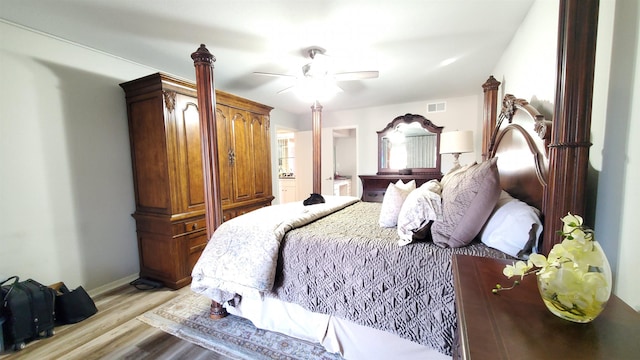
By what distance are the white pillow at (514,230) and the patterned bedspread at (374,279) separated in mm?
56

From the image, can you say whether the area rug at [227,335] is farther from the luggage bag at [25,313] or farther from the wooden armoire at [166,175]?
the luggage bag at [25,313]

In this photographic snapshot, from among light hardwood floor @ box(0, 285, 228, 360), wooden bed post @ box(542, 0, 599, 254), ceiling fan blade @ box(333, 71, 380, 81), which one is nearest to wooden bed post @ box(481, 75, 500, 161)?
ceiling fan blade @ box(333, 71, 380, 81)

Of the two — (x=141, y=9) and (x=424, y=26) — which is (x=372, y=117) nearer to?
(x=424, y=26)

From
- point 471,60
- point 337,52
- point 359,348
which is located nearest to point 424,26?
point 337,52

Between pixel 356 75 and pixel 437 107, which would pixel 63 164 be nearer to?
pixel 356 75

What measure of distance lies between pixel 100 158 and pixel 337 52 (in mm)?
2595

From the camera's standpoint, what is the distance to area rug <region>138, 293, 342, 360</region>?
1631 millimetres

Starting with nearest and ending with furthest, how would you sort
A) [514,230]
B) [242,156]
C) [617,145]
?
[617,145] < [514,230] < [242,156]

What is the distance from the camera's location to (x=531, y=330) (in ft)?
1.98

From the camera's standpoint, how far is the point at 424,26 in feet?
6.73

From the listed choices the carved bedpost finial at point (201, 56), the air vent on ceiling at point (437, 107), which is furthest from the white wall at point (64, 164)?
the air vent on ceiling at point (437, 107)

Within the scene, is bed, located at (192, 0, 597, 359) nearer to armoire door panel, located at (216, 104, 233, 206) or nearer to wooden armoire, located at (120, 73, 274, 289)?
wooden armoire, located at (120, 73, 274, 289)

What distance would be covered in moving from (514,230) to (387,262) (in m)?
0.62

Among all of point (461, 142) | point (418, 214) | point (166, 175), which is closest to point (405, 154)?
point (461, 142)
